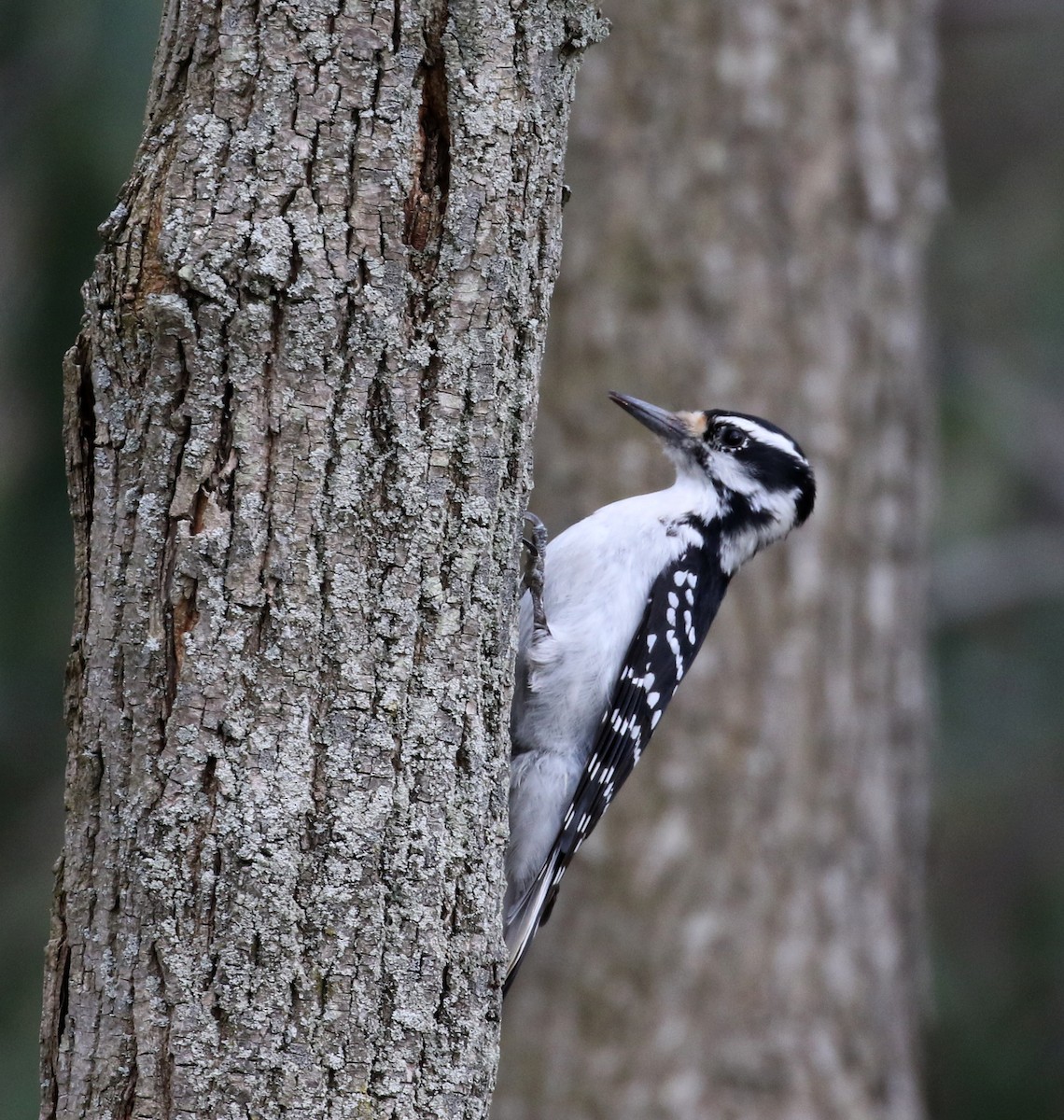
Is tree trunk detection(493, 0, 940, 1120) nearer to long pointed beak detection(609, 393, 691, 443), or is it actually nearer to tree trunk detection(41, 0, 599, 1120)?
long pointed beak detection(609, 393, 691, 443)

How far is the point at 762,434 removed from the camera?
183 inches

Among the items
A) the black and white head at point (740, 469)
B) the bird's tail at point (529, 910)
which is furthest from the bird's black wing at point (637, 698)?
the black and white head at point (740, 469)

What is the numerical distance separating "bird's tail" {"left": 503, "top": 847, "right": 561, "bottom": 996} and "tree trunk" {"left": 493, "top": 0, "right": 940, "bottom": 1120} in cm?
153

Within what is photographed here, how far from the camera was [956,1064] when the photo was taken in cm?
1079

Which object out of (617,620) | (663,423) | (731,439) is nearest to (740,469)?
(731,439)

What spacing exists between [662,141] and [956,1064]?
8148mm

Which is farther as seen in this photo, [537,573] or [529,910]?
[537,573]

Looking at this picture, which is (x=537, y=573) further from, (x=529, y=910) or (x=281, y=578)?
(x=281, y=578)

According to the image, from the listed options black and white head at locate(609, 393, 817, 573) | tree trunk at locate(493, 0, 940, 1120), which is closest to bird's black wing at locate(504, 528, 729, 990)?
black and white head at locate(609, 393, 817, 573)

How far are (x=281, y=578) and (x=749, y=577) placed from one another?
138 inches

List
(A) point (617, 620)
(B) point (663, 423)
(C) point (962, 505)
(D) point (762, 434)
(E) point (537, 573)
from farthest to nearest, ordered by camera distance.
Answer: (C) point (962, 505) → (B) point (663, 423) → (D) point (762, 434) → (A) point (617, 620) → (E) point (537, 573)

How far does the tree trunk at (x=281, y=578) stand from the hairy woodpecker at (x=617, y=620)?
4.72ft

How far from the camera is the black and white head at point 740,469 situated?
4.68 metres

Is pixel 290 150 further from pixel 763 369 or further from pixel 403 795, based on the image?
pixel 763 369
